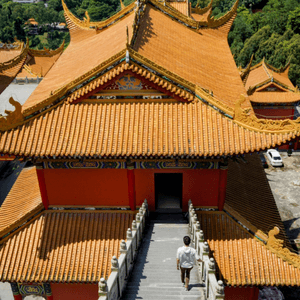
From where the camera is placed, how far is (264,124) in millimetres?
14500

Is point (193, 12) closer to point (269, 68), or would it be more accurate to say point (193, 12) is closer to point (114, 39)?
point (269, 68)

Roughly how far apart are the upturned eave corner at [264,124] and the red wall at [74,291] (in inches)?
391

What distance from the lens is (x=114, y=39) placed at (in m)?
21.7

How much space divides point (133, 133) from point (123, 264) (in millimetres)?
5299

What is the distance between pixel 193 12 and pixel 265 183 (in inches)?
1413

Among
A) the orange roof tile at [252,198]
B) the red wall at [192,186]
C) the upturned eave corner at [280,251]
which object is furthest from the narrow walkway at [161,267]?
the upturned eave corner at [280,251]

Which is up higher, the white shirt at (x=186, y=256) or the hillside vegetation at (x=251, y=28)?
the white shirt at (x=186, y=256)

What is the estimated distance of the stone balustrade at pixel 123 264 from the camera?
37.9 feet

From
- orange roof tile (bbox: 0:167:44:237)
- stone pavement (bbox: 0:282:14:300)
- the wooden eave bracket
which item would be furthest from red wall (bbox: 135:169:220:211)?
the wooden eave bracket

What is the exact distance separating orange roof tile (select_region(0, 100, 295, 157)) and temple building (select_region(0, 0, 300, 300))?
43mm

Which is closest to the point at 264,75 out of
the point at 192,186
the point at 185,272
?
the point at 192,186

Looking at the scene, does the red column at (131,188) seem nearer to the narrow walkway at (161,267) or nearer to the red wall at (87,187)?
the red wall at (87,187)

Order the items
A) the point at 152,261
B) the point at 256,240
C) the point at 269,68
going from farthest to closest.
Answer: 1. the point at 269,68
2. the point at 256,240
3. the point at 152,261

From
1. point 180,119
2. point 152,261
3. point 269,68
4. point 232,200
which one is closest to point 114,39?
point 180,119
